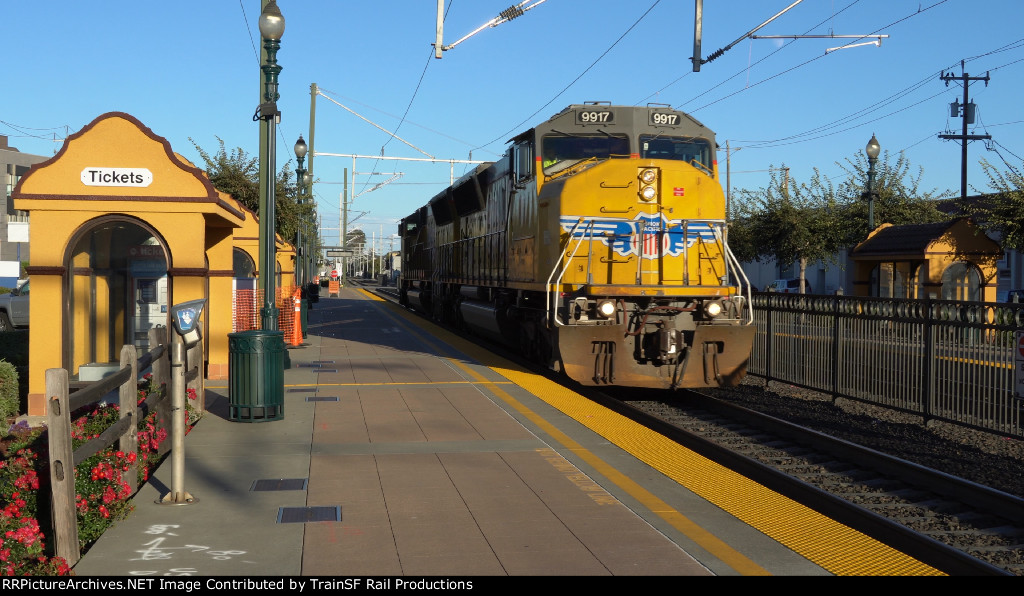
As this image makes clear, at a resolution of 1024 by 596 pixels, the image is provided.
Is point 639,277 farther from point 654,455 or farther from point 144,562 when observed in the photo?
point 144,562

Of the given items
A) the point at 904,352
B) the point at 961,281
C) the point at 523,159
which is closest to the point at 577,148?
the point at 523,159

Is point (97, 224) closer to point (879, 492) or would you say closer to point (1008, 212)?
point (879, 492)

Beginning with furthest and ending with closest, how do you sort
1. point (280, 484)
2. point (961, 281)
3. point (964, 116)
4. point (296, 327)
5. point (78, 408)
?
point (964, 116)
point (961, 281)
point (296, 327)
point (280, 484)
point (78, 408)

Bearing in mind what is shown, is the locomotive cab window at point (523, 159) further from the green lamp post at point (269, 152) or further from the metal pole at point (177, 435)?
the metal pole at point (177, 435)

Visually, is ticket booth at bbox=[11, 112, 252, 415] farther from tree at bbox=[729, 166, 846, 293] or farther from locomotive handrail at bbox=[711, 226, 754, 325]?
tree at bbox=[729, 166, 846, 293]

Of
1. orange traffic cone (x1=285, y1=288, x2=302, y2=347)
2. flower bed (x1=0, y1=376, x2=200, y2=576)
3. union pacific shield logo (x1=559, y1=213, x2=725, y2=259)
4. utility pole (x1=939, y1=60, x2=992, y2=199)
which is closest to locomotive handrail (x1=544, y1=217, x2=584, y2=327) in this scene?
union pacific shield logo (x1=559, y1=213, x2=725, y2=259)

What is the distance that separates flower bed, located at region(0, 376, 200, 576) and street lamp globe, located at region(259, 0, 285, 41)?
6.84 metres

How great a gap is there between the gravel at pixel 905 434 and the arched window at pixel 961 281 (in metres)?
10.8

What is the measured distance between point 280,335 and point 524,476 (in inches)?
177

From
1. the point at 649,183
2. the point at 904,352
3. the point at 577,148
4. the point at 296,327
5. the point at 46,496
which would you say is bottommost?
the point at 46,496

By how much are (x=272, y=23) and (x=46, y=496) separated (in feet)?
26.9

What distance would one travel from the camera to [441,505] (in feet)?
22.6

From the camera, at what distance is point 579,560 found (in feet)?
18.1

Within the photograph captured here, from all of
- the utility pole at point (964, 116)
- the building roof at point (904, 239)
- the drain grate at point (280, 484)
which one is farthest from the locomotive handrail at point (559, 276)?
the utility pole at point (964, 116)
